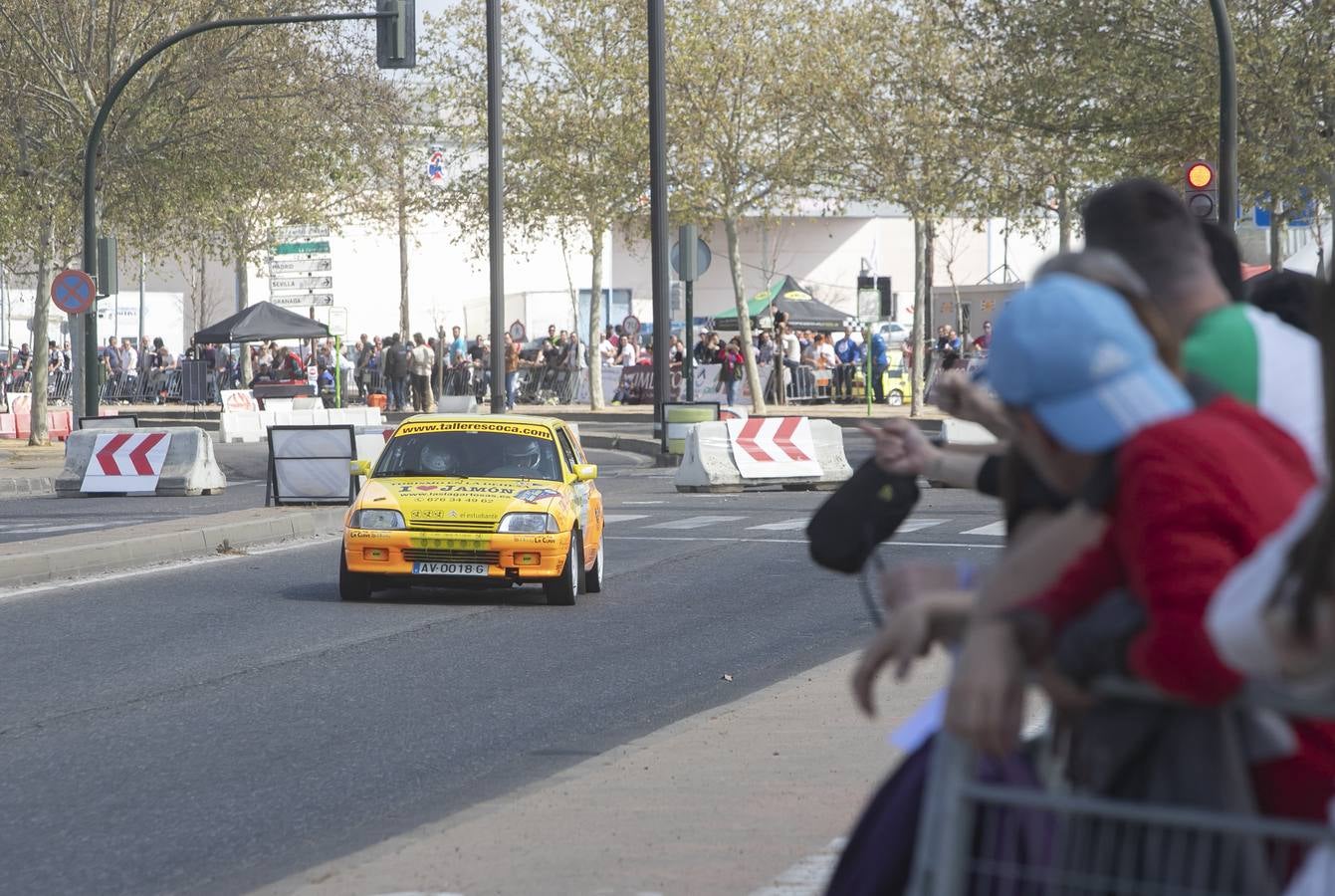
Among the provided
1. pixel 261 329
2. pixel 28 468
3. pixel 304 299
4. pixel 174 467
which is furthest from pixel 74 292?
pixel 261 329

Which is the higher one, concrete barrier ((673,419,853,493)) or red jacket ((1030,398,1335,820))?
red jacket ((1030,398,1335,820))

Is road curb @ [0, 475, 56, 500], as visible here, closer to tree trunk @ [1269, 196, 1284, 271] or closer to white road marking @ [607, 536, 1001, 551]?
white road marking @ [607, 536, 1001, 551]

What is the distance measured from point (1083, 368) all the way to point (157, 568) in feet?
45.8

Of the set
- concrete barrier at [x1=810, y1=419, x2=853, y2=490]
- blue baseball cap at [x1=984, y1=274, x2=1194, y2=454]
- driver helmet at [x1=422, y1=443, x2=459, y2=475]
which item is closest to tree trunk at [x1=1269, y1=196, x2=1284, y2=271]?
concrete barrier at [x1=810, y1=419, x2=853, y2=490]

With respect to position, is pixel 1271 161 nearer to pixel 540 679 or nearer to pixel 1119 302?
pixel 540 679

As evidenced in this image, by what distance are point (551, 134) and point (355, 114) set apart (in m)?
13.4

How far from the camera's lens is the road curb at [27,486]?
26422mm

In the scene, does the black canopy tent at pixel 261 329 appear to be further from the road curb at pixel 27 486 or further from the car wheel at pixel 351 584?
the car wheel at pixel 351 584

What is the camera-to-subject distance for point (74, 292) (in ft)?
90.5

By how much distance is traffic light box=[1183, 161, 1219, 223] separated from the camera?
1970 cm

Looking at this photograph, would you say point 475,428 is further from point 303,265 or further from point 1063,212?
point 1063,212

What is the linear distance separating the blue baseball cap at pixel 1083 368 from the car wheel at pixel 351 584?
1145 centimetres

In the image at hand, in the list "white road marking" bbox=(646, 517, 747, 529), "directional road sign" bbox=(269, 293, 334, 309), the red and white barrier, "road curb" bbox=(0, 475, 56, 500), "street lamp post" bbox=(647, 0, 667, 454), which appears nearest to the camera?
"white road marking" bbox=(646, 517, 747, 529)

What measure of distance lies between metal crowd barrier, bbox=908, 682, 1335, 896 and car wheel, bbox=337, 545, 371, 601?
11054 mm
